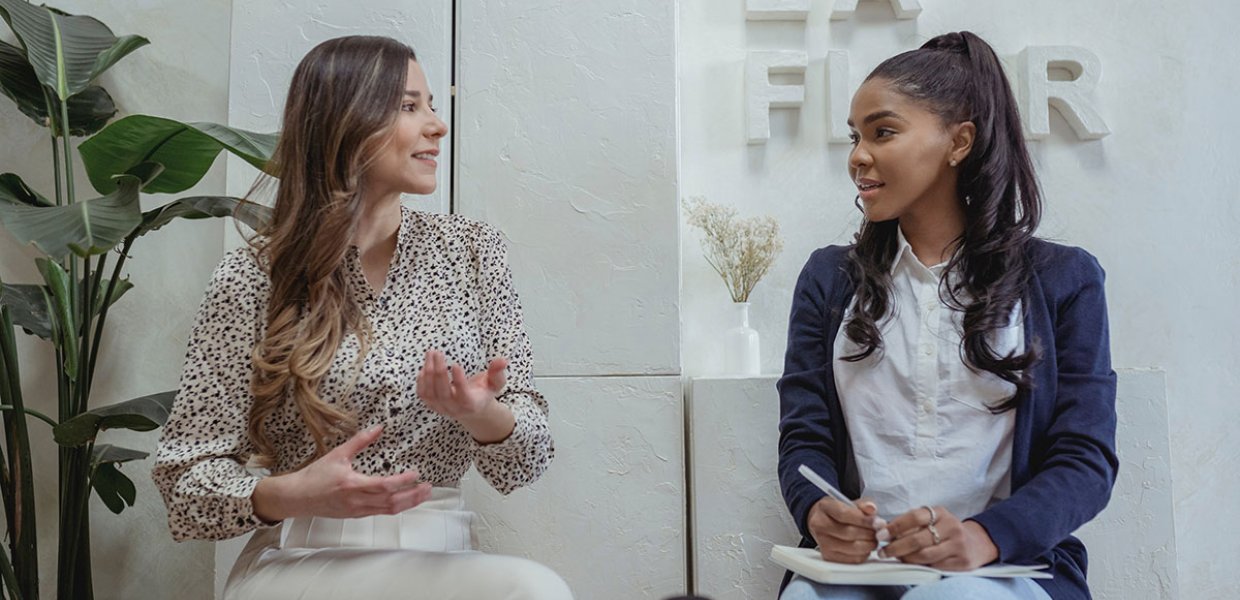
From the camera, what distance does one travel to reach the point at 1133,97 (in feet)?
8.50

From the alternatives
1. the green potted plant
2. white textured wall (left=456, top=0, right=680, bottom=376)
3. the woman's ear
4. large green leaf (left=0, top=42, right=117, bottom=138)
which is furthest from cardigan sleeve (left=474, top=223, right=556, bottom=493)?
large green leaf (left=0, top=42, right=117, bottom=138)

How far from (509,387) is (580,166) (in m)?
0.66

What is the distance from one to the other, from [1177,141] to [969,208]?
3.44 feet

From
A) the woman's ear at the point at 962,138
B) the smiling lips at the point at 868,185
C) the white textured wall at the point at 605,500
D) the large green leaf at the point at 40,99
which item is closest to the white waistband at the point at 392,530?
the white textured wall at the point at 605,500

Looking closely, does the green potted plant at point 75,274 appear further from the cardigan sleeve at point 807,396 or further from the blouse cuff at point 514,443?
the cardigan sleeve at point 807,396

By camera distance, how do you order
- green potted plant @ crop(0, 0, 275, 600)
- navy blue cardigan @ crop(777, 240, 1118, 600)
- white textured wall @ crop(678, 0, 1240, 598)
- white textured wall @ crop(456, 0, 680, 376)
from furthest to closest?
1. white textured wall @ crop(678, 0, 1240, 598)
2. white textured wall @ crop(456, 0, 680, 376)
3. green potted plant @ crop(0, 0, 275, 600)
4. navy blue cardigan @ crop(777, 240, 1118, 600)

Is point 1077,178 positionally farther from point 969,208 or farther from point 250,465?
point 250,465

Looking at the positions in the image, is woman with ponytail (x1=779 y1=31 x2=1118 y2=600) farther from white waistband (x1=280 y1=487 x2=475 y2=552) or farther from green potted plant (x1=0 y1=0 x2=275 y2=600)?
green potted plant (x1=0 y1=0 x2=275 y2=600)

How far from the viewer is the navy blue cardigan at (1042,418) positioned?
1.59 meters

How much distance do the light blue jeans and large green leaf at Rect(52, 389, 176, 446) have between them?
3.81 ft

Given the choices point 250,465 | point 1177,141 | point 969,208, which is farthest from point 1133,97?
point 250,465

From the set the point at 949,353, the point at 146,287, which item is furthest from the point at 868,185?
the point at 146,287

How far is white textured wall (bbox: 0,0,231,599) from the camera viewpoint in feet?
7.82

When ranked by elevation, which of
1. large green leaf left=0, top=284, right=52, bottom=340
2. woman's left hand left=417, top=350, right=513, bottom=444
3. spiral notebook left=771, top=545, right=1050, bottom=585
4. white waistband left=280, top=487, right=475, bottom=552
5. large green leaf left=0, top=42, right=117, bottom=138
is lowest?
spiral notebook left=771, top=545, right=1050, bottom=585
